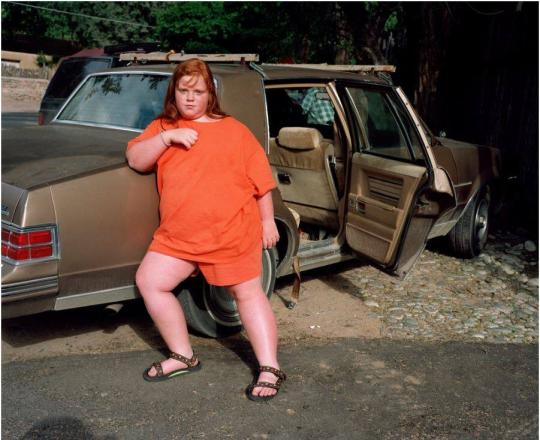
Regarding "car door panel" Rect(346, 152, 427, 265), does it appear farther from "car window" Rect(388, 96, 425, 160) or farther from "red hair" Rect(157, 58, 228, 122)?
"red hair" Rect(157, 58, 228, 122)

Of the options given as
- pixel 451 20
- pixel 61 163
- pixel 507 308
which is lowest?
pixel 507 308

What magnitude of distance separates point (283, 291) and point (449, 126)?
240 inches

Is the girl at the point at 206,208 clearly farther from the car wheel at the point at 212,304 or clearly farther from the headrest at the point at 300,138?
the headrest at the point at 300,138

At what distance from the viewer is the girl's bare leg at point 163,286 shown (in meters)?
3.28

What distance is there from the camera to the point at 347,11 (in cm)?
1163

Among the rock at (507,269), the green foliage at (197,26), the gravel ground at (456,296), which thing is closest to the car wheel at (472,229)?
the gravel ground at (456,296)

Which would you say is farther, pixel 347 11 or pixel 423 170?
pixel 347 11

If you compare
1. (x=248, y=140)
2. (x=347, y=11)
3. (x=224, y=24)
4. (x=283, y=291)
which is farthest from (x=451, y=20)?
(x=224, y=24)

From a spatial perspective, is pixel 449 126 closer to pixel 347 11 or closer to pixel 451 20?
pixel 451 20

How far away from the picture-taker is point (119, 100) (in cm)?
444

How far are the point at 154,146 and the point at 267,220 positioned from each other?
71 centimetres

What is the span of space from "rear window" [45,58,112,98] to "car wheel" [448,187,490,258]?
20.0ft

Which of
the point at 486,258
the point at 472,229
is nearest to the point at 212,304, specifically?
the point at 472,229

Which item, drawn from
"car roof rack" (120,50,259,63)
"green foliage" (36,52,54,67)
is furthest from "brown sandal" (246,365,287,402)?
"green foliage" (36,52,54,67)
